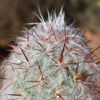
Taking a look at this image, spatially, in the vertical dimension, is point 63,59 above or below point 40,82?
above

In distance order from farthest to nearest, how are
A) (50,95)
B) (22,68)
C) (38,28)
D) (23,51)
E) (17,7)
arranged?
(17,7) → (38,28) → (23,51) → (22,68) → (50,95)

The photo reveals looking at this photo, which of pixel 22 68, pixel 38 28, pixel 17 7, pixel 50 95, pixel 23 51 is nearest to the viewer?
pixel 50 95

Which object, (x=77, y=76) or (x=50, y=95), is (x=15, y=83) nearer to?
(x=50, y=95)

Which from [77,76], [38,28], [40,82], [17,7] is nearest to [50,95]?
[40,82]

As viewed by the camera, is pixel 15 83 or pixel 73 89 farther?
pixel 15 83

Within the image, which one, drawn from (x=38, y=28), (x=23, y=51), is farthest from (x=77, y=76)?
(x=38, y=28)

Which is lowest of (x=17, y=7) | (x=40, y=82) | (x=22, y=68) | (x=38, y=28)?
(x=40, y=82)
